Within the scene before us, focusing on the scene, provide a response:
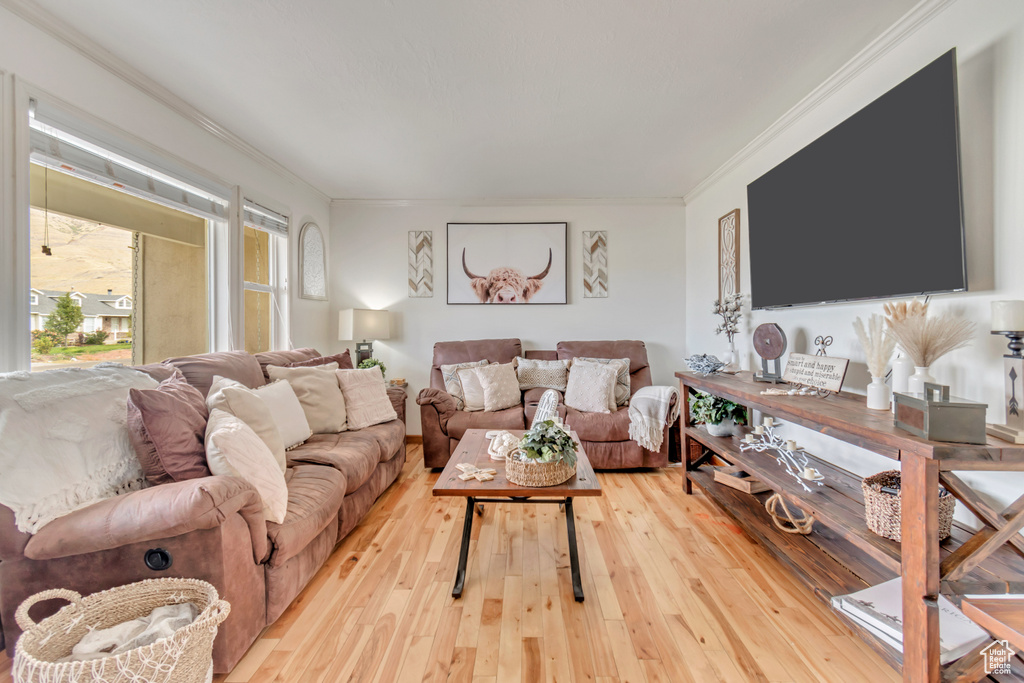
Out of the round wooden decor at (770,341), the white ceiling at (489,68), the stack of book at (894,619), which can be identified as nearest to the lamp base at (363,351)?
the white ceiling at (489,68)

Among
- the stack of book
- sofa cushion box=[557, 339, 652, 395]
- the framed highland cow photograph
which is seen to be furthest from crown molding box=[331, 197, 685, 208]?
the stack of book

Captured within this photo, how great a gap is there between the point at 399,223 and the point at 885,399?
3.97m

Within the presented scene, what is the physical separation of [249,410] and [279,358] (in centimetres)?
111

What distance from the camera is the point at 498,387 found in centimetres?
358

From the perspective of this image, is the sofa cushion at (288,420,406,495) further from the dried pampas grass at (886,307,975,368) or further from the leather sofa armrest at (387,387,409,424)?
the dried pampas grass at (886,307,975,368)

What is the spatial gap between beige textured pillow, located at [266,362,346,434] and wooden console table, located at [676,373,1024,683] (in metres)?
2.38

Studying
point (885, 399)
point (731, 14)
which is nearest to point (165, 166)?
point (731, 14)

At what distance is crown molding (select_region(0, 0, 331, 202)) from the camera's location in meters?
1.69

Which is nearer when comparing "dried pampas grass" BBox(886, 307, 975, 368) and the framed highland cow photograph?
"dried pampas grass" BBox(886, 307, 975, 368)

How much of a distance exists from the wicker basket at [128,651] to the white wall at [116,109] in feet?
4.30

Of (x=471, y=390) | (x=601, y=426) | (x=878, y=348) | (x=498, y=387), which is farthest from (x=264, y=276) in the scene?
(x=878, y=348)

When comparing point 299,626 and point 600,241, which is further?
point 600,241

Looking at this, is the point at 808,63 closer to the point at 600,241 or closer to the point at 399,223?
the point at 600,241

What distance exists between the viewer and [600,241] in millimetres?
4219
